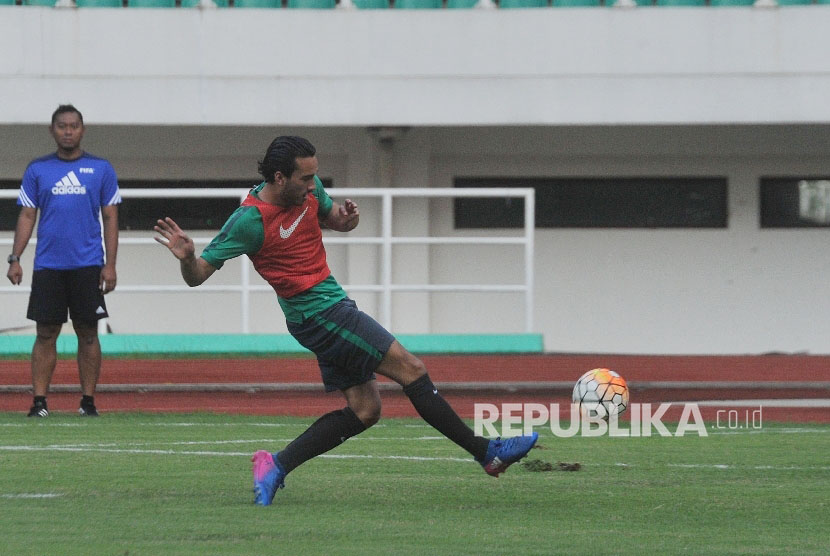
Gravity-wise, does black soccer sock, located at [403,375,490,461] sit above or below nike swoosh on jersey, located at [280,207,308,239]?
below

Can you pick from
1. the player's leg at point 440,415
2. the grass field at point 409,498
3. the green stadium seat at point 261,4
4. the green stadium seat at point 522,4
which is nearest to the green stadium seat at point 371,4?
the green stadium seat at point 261,4

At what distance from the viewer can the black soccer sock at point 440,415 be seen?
5.91m

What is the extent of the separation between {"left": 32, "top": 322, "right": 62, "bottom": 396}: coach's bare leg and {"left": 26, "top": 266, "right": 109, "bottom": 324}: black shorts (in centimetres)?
12

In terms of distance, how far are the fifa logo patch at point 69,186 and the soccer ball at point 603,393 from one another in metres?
3.61

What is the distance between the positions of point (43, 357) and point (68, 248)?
0.77m

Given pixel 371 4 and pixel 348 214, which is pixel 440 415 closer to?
pixel 348 214

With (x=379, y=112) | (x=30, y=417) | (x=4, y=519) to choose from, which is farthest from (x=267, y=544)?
(x=379, y=112)

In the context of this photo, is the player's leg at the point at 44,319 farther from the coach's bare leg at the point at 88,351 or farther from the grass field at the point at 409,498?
the grass field at the point at 409,498

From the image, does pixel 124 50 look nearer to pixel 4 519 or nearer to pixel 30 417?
pixel 30 417

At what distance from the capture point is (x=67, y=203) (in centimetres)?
959

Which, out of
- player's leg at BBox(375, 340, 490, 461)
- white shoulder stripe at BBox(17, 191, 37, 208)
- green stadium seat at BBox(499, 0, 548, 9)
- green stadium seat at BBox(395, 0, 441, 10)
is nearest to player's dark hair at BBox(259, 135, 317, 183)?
player's leg at BBox(375, 340, 490, 461)

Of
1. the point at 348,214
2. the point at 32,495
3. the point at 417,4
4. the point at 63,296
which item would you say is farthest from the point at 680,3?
the point at 32,495

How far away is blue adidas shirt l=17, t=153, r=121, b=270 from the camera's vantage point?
957 cm

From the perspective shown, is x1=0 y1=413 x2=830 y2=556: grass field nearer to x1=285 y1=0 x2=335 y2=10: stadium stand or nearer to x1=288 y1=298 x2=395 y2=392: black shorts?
x1=288 y1=298 x2=395 y2=392: black shorts
